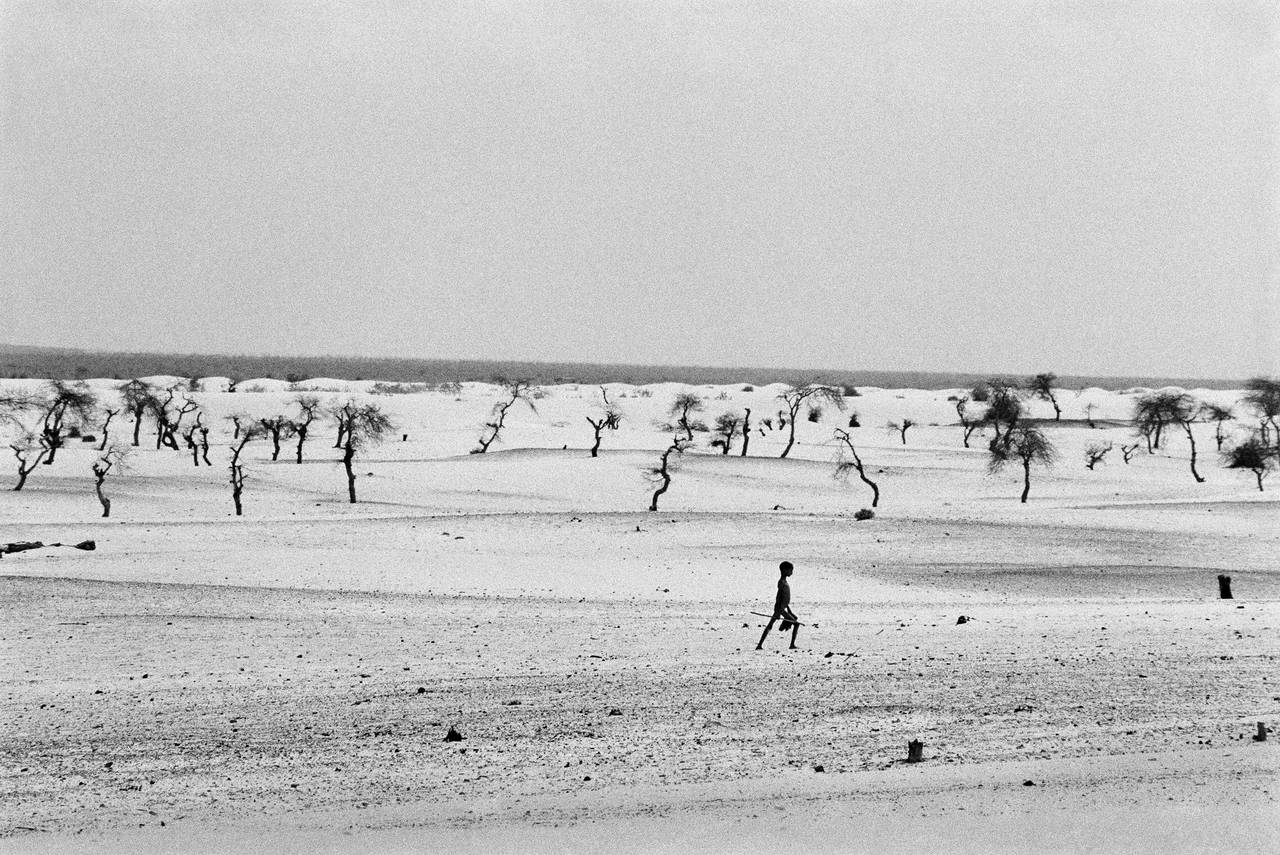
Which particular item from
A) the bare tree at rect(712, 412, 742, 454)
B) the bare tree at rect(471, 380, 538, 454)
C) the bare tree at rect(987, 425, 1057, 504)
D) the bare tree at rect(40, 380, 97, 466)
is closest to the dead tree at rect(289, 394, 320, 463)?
the bare tree at rect(471, 380, 538, 454)

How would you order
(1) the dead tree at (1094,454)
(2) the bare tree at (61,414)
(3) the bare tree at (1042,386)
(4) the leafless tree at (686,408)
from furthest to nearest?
(3) the bare tree at (1042,386) → (4) the leafless tree at (686,408) → (1) the dead tree at (1094,454) → (2) the bare tree at (61,414)

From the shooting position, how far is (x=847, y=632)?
2045cm

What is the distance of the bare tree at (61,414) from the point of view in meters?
57.7

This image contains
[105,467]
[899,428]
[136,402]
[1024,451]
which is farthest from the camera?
[899,428]

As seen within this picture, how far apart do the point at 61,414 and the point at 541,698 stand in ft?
175

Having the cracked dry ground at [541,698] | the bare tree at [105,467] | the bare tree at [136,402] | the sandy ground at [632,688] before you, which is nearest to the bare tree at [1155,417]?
the sandy ground at [632,688]

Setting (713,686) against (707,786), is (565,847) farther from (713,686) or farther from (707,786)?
(713,686)

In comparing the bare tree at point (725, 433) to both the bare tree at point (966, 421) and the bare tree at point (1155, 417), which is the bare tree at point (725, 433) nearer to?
the bare tree at point (966, 421)

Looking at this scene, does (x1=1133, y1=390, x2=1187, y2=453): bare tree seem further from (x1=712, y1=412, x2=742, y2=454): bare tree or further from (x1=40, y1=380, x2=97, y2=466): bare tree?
(x1=40, y1=380, x2=97, y2=466): bare tree

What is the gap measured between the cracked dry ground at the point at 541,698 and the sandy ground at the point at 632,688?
0.20 feet

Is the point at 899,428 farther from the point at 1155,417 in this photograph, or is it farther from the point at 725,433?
the point at 725,433

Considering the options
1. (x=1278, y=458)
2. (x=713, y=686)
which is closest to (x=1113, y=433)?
(x=1278, y=458)

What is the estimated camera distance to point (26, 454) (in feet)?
188

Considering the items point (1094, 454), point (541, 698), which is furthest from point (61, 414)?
point (1094, 454)
